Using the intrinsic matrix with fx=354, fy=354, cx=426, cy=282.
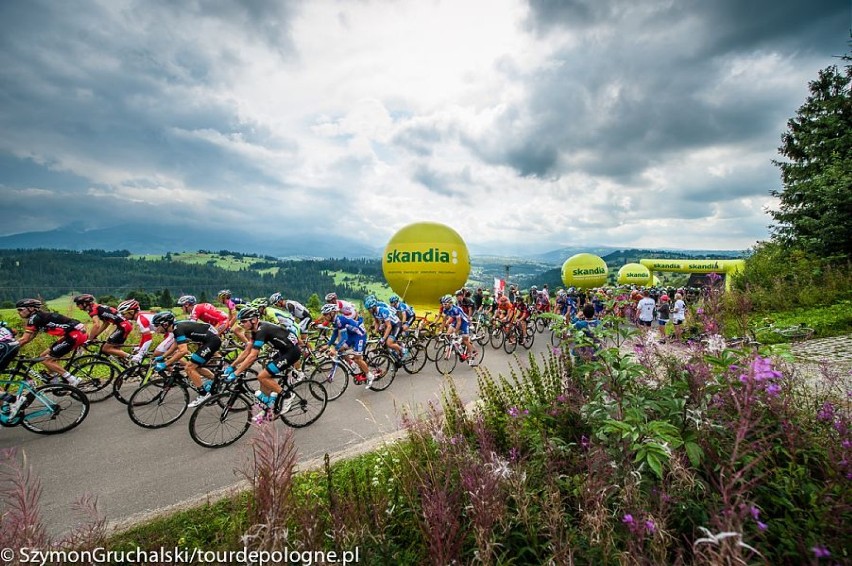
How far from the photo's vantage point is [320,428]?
6594 mm

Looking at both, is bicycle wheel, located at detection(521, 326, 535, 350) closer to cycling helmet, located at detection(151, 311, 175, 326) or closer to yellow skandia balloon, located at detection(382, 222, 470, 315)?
yellow skandia balloon, located at detection(382, 222, 470, 315)

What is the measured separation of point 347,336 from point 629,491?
7.23 meters

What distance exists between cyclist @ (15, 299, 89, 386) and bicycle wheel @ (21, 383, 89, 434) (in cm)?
84

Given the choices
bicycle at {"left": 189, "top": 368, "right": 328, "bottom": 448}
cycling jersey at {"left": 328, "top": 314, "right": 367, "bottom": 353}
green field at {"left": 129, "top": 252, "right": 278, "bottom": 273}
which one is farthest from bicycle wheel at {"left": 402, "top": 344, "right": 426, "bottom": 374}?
green field at {"left": 129, "top": 252, "right": 278, "bottom": 273}

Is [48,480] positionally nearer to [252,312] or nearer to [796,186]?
[252,312]

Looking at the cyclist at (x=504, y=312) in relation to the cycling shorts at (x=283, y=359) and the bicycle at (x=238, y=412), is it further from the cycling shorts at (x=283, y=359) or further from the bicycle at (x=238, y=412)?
the cycling shorts at (x=283, y=359)

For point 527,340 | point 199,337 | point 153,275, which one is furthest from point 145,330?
point 153,275

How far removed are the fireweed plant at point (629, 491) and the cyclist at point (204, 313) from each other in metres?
7.74

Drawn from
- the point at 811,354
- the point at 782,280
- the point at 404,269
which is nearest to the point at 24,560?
the point at 811,354

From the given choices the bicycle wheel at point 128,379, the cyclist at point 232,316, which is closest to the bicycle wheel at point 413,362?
the cyclist at point 232,316

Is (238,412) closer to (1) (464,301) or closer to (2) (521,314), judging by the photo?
(2) (521,314)

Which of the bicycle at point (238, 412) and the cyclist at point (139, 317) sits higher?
the cyclist at point (139, 317)

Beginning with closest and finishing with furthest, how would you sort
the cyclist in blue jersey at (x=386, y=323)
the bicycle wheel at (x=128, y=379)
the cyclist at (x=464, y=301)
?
the bicycle wheel at (x=128, y=379), the cyclist in blue jersey at (x=386, y=323), the cyclist at (x=464, y=301)

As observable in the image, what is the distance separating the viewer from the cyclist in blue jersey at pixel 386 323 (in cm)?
929
